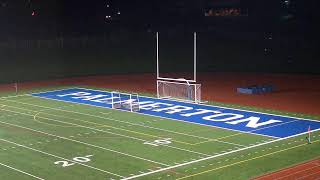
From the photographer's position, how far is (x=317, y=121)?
21.6 metres

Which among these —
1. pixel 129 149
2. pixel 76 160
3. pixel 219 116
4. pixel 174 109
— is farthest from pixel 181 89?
pixel 76 160

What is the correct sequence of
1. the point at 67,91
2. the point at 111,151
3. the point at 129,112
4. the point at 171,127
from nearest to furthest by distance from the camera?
the point at 111,151, the point at 171,127, the point at 129,112, the point at 67,91

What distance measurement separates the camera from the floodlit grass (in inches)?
591

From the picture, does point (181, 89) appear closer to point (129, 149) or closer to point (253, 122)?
point (253, 122)

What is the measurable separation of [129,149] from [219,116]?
644cm

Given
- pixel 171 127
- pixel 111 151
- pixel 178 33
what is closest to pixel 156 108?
pixel 171 127

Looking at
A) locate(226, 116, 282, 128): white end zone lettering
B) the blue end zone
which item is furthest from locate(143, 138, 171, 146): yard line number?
locate(226, 116, 282, 128): white end zone lettering

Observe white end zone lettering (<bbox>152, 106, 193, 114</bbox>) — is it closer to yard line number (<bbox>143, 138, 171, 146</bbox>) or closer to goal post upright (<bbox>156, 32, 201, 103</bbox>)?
goal post upright (<bbox>156, 32, 201, 103</bbox>)

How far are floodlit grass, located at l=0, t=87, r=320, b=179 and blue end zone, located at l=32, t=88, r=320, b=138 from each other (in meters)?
0.83

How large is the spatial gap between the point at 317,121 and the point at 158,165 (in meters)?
8.72

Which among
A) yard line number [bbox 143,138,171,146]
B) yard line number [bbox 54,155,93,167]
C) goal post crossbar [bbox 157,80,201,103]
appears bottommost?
yard line number [bbox 54,155,93,167]

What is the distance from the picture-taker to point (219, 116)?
902 inches

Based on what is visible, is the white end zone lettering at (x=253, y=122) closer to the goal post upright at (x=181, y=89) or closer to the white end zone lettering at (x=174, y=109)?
the white end zone lettering at (x=174, y=109)

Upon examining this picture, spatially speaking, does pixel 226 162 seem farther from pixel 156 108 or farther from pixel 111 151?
pixel 156 108
